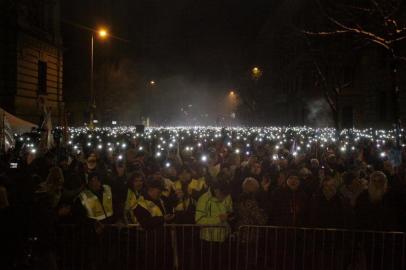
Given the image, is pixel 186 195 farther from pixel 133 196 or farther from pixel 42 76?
pixel 42 76

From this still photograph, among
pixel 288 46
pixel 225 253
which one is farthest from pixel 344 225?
pixel 288 46

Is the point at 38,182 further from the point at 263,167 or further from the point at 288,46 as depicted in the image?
the point at 288,46

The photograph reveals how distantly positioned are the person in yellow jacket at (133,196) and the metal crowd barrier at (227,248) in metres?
0.46

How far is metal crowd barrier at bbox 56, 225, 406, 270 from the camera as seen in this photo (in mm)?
7145

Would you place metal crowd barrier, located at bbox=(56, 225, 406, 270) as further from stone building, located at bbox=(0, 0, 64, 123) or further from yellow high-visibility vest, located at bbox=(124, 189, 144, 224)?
stone building, located at bbox=(0, 0, 64, 123)

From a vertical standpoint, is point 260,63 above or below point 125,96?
above

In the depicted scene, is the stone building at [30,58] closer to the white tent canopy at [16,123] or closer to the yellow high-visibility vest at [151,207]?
the white tent canopy at [16,123]

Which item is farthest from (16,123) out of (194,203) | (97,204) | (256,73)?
(256,73)

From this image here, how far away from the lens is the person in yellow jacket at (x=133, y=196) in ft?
26.0

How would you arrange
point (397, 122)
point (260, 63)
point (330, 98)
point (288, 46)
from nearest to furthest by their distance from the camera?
point (397, 122)
point (330, 98)
point (288, 46)
point (260, 63)

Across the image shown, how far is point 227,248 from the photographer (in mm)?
7797

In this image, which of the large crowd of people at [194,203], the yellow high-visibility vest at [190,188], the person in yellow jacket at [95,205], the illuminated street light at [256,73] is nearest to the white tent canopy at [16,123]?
the large crowd of people at [194,203]

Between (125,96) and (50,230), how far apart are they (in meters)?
47.4

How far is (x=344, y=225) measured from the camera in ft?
24.7
